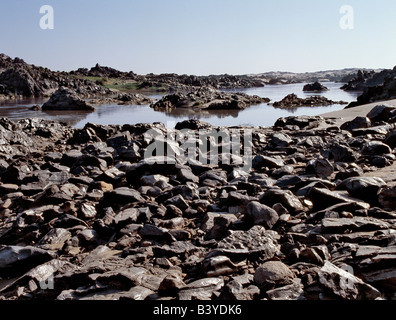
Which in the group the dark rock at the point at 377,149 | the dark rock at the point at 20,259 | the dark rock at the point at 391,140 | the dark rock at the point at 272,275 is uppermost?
the dark rock at the point at 391,140

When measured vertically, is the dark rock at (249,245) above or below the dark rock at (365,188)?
below

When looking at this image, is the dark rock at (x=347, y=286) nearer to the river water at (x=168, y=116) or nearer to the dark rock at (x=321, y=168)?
the dark rock at (x=321, y=168)

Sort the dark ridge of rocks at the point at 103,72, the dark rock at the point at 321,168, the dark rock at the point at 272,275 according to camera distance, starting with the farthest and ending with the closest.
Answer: the dark ridge of rocks at the point at 103,72 < the dark rock at the point at 321,168 < the dark rock at the point at 272,275

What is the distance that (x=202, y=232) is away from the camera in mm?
3402

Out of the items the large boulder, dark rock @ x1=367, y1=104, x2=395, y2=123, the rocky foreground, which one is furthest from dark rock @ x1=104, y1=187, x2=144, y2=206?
the large boulder

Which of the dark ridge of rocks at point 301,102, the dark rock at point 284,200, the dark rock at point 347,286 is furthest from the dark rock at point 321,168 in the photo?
the dark ridge of rocks at point 301,102

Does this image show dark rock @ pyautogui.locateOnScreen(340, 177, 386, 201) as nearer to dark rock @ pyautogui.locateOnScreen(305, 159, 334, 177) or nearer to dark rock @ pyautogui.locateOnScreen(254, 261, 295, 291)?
dark rock @ pyautogui.locateOnScreen(305, 159, 334, 177)

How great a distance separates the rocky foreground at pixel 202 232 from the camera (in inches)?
89.9

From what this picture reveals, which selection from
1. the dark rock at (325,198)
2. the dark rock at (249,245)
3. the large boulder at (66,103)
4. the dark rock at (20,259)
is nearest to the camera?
the dark rock at (249,245)

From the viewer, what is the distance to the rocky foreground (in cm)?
228

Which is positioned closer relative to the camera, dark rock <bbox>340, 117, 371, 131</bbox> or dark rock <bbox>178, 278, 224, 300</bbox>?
dark rock <bbox>178, 278, 224, 300</bbox>

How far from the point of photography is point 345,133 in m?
8.73

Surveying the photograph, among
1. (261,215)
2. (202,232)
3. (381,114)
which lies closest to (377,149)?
(261,215)
